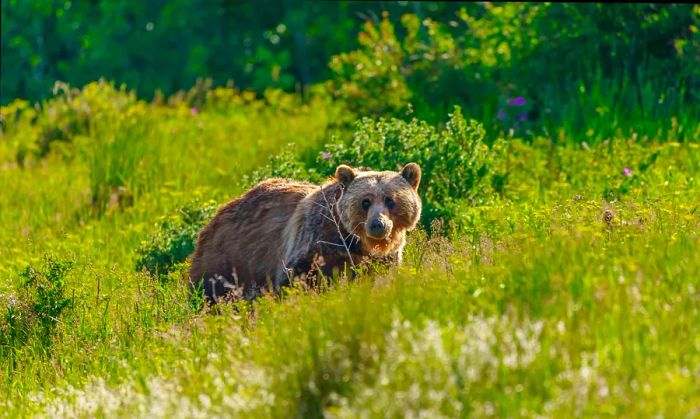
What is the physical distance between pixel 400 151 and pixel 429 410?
563cm

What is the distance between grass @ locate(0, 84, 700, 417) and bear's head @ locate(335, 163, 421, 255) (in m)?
0.23

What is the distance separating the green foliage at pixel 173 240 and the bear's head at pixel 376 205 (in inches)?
90.4

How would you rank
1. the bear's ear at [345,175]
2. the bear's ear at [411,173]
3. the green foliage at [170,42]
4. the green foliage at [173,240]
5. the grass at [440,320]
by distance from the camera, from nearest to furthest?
the grass at [440,320] → the bear's ear at [345,175] → the bear's ear at [411,173] → the green foliage at [173,240] → the green foliage at [170,42]

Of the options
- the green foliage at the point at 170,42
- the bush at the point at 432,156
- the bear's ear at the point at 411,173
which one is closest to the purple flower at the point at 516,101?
the bush at the point at 432,156

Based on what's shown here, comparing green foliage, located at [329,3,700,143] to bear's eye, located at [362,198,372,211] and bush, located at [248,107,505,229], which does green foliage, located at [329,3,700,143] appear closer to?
bush, located at [248,107,505,229]

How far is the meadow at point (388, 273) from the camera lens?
5.07 meters

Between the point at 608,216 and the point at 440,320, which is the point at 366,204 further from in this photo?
the point at 440,320

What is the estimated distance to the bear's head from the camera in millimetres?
8086

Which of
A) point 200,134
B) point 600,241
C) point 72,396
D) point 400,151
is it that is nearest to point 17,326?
point 72,396

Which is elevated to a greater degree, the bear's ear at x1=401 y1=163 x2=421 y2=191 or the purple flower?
the bear's ear at x1=401 y1=163 x2=421 y2=191

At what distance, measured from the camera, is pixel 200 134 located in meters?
15.2

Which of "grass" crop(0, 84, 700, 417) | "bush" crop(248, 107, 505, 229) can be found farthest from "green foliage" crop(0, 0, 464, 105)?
"bush" crop(248, 107, 505, 229)

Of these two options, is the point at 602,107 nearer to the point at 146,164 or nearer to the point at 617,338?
the point at 146,164

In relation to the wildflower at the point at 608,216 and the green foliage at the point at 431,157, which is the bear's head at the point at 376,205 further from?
the green foliage at the point at 431,157
